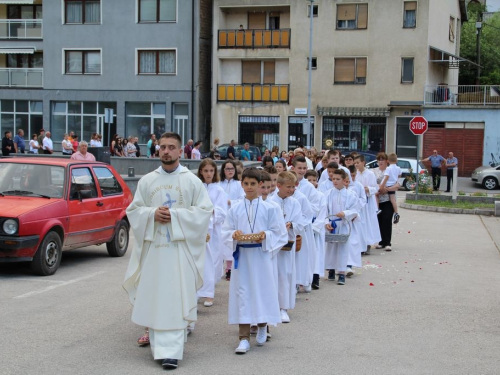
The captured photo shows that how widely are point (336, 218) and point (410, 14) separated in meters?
32.0

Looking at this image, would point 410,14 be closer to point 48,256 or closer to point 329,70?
point 329,70

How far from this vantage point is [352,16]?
41125mm

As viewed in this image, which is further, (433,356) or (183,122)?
(183,122)

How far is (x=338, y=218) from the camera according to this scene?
11.1m

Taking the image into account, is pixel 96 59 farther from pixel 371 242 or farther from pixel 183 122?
pixel 371 242

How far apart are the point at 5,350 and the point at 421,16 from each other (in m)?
37.1

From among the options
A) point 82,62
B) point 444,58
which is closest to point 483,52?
point 444,58

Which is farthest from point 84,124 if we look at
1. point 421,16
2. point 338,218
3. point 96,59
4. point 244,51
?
point 338,218

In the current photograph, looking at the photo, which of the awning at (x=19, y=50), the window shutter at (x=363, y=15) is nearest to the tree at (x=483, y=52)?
the window shutter at (x=363, y=15)

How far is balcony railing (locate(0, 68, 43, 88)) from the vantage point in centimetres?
4447

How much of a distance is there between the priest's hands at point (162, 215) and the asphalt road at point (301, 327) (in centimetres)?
127

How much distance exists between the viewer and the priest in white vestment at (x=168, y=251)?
6.53 m

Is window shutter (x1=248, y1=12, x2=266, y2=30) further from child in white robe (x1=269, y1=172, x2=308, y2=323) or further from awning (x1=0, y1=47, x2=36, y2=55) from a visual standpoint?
child in white robe (x1=269, y1=172, x2=308, y2=323)

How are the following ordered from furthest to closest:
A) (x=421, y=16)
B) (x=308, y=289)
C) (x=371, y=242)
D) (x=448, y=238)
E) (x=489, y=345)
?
(x=421, y=16) → (x=448, y=238) → (x=371, y=242) → (x=308, y=289) → (x=489, y=345)
